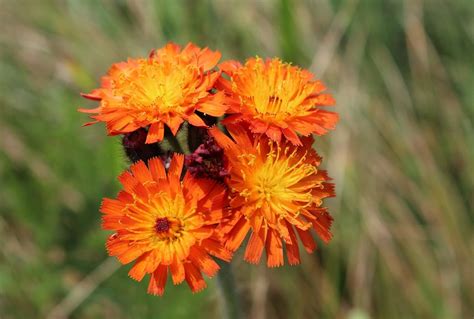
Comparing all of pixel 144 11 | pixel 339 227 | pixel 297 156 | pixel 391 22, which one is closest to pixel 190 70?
pixel 297 156

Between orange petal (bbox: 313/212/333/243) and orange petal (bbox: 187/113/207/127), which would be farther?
orange petal (bbox: 313/212/333/243)

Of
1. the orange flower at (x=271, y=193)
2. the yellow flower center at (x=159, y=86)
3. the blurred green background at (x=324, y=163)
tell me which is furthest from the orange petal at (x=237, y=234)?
the blurred green background at (x=324, y=163)

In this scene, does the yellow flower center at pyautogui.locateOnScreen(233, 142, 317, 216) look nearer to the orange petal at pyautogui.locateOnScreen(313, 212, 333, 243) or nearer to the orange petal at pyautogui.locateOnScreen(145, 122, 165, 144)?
the orange petal at pyautogui.locateOnScreen(313, 212, 333, 243)

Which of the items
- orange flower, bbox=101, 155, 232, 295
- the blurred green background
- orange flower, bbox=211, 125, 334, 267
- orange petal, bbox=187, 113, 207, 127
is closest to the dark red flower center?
orange flower, bbox=101, 155, 232, 295

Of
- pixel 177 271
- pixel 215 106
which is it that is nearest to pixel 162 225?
pixel 177 271

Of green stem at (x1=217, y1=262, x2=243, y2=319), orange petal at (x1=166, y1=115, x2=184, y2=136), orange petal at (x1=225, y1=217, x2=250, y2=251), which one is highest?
orange petal at (x1=166, y1=115, x2=184, y2=136)

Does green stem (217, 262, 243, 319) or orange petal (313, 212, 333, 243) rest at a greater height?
orange petal (313, 212, 333, 243)

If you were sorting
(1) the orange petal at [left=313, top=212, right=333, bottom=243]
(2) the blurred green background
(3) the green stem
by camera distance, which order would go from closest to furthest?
(1) the orange petal at [left=313, top=212, right=333, bottom=243] → (3) the green stem → (2) the blurred green background

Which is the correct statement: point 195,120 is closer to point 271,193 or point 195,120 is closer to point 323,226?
point 271,193
